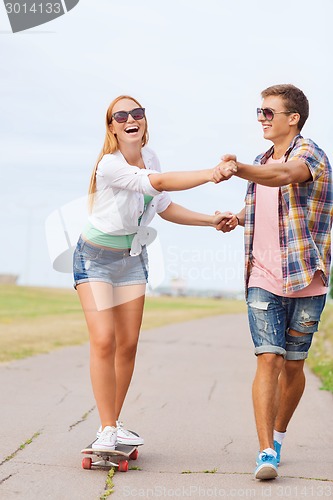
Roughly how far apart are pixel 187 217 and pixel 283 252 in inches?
42.5

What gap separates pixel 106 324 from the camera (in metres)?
5.75

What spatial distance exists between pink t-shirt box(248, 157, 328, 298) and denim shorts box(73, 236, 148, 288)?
0.77 meters

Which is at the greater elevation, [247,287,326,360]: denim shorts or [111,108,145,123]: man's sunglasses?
[111,108,145,123]: man's sunglasses

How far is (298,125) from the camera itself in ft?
18.8

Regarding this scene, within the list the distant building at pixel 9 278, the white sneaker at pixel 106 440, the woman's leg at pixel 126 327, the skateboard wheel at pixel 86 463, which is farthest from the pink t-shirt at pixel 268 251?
the distant building at pixel 9 278

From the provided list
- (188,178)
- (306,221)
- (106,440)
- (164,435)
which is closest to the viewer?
(188,178)

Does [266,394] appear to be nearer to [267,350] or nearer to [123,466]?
[267,350]

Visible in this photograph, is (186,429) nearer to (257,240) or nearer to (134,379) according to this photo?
(257,240)

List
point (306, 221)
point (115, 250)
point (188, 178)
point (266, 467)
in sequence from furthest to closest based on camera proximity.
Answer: point (115, 250), point (306, 221), point (188, 178), point (266, 467)

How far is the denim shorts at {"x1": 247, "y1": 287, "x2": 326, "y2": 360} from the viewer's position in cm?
559

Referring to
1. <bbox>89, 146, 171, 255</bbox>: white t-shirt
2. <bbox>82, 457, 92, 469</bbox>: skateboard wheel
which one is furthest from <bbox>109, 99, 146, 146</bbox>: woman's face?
<bbox>82, 457, 92, 469</bbox>: skateboard wheel

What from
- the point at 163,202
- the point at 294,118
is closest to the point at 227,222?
the point at 163,202

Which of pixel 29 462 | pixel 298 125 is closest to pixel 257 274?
pixel 298 125

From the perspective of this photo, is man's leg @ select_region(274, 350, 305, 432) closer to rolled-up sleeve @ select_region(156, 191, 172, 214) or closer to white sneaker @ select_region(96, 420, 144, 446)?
white sneaker @ select_region(96, 420, 144, 446)
